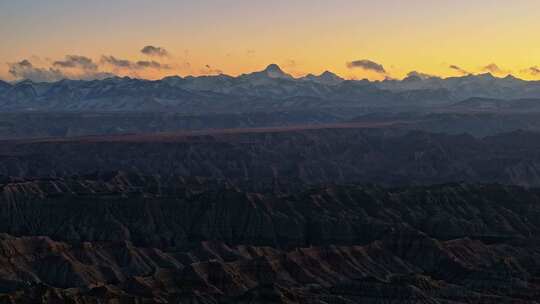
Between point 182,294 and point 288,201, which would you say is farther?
point 288,201

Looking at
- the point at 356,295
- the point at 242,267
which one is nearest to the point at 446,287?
the point at 356,295

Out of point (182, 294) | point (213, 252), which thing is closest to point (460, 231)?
point (213, 252)

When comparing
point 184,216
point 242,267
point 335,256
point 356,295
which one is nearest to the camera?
point 356,295

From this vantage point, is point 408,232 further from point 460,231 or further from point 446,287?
point 446,287

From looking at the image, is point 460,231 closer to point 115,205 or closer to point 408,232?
point 408,232

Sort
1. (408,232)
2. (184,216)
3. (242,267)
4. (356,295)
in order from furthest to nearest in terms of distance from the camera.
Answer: (184,216), (408,232), (242,267), (356,295)

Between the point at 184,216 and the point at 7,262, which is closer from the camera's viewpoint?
the point at 7,262
